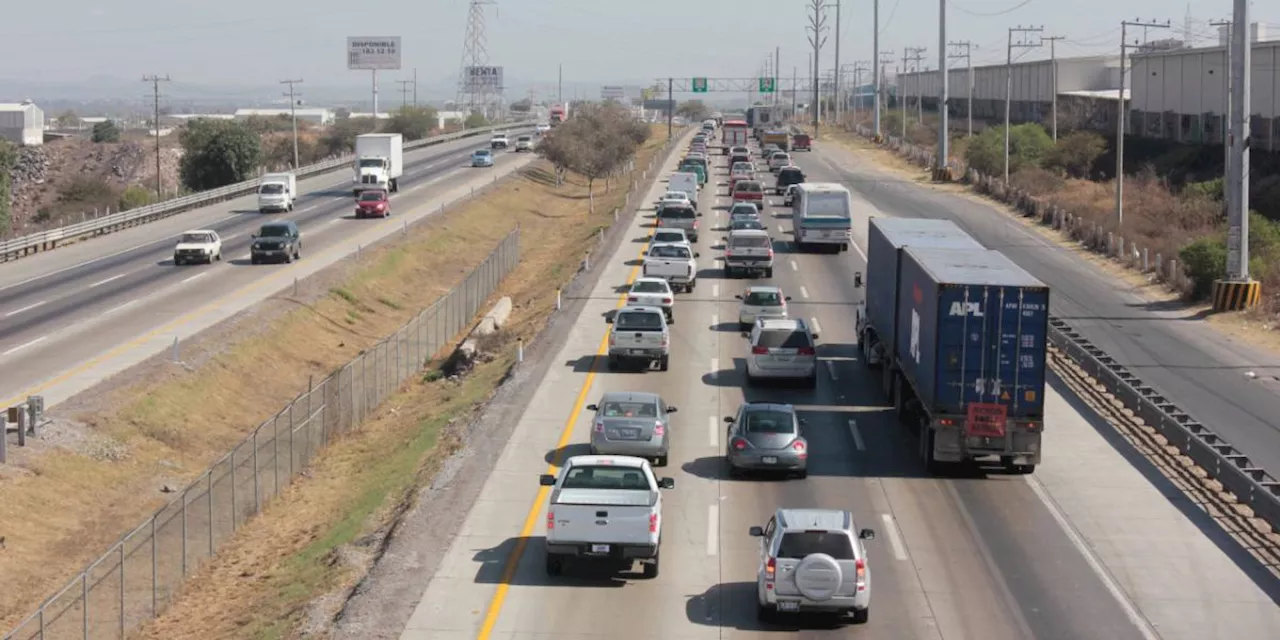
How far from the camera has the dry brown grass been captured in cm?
3028

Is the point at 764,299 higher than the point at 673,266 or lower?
lower

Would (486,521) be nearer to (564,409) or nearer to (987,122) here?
(564,409)

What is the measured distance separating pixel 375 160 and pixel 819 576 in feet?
267

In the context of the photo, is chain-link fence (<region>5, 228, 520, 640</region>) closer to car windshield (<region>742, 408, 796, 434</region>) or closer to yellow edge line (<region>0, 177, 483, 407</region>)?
yellow edge line (<region>0, 177, 483, 407</region>)

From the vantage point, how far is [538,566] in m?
23.1

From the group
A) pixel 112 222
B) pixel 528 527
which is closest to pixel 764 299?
pixel 528 527

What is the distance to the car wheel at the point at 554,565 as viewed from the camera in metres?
22.4

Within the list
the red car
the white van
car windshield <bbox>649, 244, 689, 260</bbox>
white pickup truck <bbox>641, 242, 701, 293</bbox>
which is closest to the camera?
white pickup truck <bbox>641, 242, 701, 293</bbox>

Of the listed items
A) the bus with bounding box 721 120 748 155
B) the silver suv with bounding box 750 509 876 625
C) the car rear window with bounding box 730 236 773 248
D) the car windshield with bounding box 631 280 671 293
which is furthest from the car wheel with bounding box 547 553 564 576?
the bus with bounding box 721 120 748 155

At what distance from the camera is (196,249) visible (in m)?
64.5

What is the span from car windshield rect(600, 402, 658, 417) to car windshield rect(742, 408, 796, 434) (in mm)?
1901

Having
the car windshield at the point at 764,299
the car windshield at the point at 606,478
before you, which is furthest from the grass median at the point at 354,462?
the car windshield at the point at 764,299

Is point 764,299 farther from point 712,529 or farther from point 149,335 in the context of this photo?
point 712,529

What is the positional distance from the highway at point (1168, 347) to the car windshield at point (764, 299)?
360 inches
